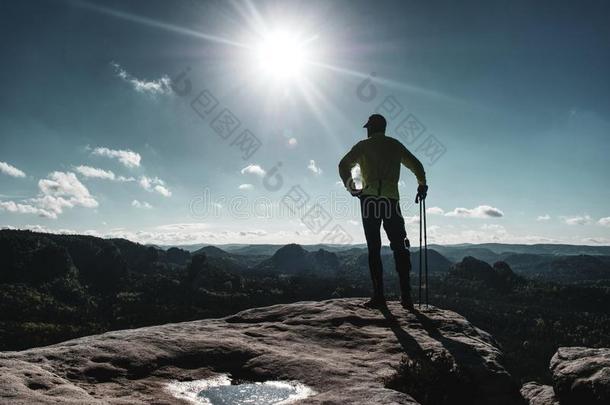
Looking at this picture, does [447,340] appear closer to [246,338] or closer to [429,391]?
[429,391]

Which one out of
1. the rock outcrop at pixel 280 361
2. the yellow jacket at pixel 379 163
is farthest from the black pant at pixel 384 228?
the rock outcrop at pixel 280 361

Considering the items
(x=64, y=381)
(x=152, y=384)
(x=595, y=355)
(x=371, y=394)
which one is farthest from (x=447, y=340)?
(x=64, y=381)

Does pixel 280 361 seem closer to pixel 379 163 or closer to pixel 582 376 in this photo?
pixel 582 376

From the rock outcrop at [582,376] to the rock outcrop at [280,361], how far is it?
1.45m

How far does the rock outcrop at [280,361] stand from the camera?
230 inches

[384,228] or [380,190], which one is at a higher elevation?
[380,190]

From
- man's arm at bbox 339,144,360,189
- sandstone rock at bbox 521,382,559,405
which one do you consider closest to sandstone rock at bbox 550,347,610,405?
sandstone rock at bbox 521,382,559,405

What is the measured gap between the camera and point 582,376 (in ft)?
26.4

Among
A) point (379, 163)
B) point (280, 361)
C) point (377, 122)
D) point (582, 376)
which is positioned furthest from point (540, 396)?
point (377, 122)

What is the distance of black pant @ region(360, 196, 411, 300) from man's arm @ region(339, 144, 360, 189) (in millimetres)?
678

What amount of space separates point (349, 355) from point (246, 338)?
107 inches

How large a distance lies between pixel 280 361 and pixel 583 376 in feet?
20.1

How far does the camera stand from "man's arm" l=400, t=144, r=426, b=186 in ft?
40.2

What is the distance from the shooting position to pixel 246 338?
975 centimetres
